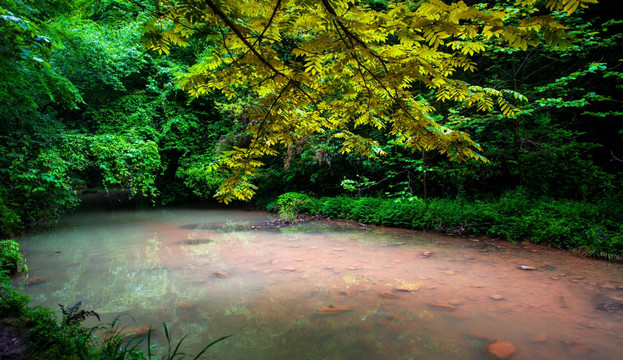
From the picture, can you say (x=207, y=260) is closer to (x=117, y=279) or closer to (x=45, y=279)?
(x=117, y=279)

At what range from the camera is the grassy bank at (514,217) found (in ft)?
19.1

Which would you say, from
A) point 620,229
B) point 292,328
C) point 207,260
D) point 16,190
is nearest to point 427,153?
point 620,229

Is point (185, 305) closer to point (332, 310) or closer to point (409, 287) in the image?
point (332, 310)

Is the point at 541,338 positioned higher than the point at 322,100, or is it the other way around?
the point at 322,100

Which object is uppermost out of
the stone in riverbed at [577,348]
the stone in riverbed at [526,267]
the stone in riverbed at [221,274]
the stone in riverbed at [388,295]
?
the stone in riverbed at [577,348]

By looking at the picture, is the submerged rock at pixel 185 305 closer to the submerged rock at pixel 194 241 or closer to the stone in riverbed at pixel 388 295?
the stone in riverbed at pixel 388 295

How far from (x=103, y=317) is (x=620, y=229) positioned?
8.35m

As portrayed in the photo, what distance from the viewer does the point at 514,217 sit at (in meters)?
7.04

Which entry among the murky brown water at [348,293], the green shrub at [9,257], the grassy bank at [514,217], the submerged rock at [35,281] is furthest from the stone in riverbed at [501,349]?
the green shrub at [9,257]

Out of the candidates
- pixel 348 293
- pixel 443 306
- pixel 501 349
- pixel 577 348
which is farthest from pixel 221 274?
pixel 577 348

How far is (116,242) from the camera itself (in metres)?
7.75

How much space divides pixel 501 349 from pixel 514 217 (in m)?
5.02

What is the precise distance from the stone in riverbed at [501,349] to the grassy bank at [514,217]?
13.4ft

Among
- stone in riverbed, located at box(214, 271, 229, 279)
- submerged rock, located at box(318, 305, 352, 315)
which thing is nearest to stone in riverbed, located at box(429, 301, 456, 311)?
submerged rock, located at box(318, 305, 352, 315)
